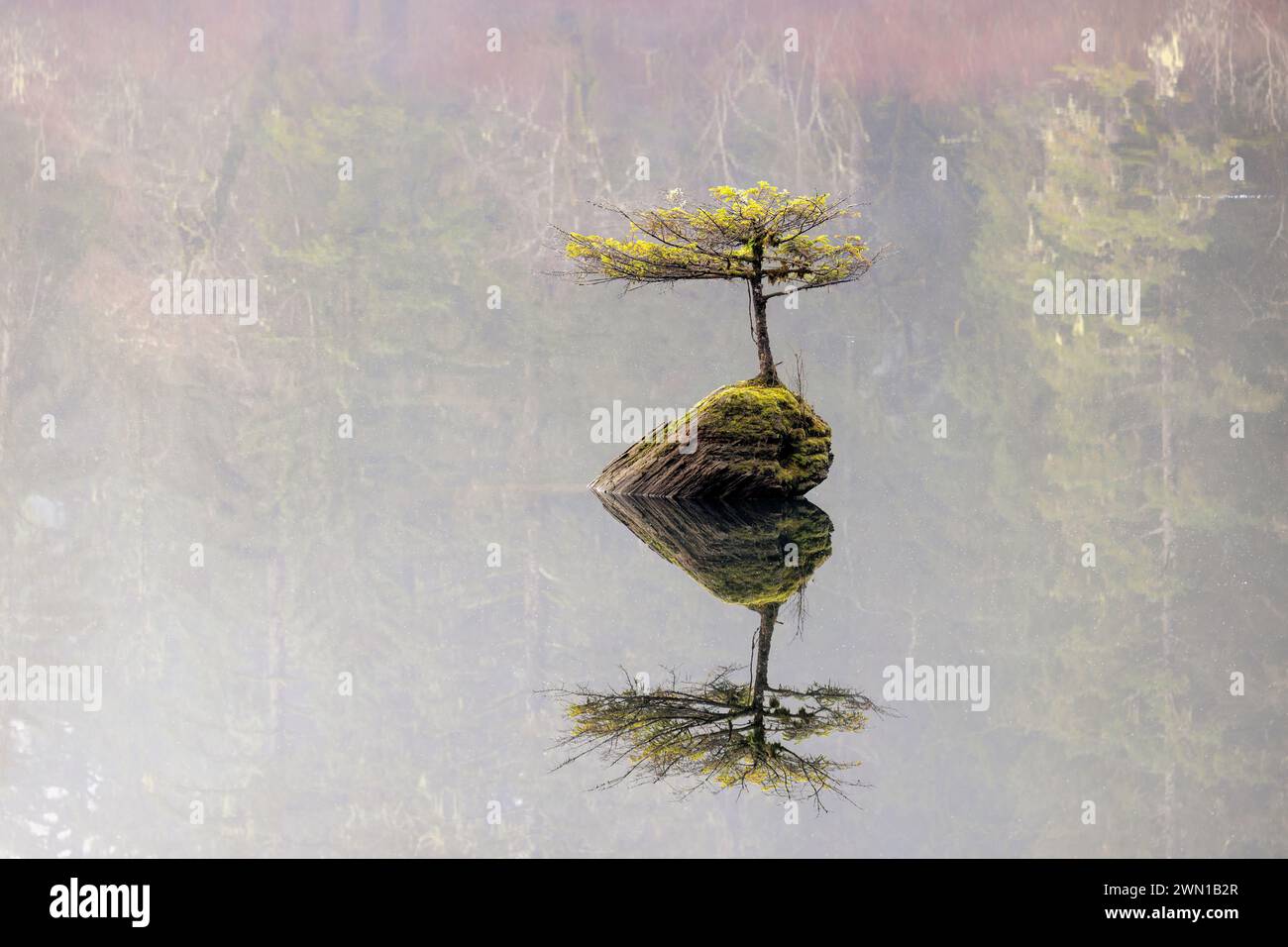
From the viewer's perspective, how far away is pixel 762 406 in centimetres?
1009

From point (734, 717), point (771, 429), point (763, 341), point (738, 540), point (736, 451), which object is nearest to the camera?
point (734, 717)

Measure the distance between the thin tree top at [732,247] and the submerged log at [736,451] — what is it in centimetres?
114

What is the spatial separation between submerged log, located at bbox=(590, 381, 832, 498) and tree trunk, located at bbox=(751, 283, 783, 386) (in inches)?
3.5

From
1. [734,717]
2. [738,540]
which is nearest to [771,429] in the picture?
[738,540]

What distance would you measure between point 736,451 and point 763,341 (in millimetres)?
1243

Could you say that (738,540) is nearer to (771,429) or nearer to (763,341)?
(771,429)

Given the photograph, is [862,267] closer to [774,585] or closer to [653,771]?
[774,585]

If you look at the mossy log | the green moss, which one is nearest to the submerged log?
the green moss

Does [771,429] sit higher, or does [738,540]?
[771,429]

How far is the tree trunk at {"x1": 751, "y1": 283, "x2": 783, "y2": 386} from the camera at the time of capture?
10523 millimetres

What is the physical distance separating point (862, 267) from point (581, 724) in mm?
6747

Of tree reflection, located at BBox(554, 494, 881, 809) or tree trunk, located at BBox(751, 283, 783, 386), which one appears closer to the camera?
tree reflection, located at BBox(554, 494, 881, 809)

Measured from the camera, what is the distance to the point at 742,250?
34.3ft

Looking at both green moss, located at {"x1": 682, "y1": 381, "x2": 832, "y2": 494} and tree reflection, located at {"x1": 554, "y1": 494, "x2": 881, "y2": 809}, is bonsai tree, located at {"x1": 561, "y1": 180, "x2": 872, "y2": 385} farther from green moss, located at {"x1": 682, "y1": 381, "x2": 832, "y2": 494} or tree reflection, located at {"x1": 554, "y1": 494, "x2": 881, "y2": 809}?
tree reflection, located at {"x1": 554, "y1": 494, "x2": 881, "y2": 809}
